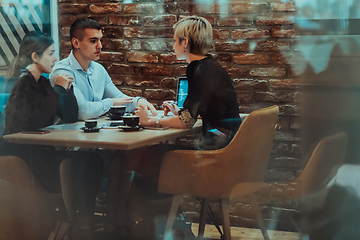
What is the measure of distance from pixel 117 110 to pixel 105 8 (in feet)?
1.51

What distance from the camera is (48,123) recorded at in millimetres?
1303

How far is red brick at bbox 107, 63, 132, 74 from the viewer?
1.35m

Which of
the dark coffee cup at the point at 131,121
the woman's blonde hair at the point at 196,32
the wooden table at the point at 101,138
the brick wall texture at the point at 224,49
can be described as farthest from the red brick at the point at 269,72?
the dark coffee cup at the point at 131,121

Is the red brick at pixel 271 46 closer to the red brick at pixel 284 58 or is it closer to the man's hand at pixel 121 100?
the red brick at pixel 284 58

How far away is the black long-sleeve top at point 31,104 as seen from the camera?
49.4 inches

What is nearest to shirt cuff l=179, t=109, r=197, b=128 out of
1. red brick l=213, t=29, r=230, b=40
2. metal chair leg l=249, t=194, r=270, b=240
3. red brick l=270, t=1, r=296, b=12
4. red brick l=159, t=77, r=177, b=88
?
red brick l=159, t=77, r=177, b=88

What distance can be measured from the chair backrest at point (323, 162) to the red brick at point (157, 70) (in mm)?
713

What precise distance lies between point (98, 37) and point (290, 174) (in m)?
1.03

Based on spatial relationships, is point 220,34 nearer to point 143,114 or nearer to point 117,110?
point 143,114

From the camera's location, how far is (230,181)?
1.29m

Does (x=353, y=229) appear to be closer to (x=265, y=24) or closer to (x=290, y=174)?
(x=290, y=174)

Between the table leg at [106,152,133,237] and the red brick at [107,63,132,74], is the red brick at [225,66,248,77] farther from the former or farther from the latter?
the table leg at [106,152,133,237]

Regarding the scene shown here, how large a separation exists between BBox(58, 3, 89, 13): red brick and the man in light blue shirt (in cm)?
4

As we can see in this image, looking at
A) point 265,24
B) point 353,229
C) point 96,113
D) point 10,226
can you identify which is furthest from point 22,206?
point 353,229
